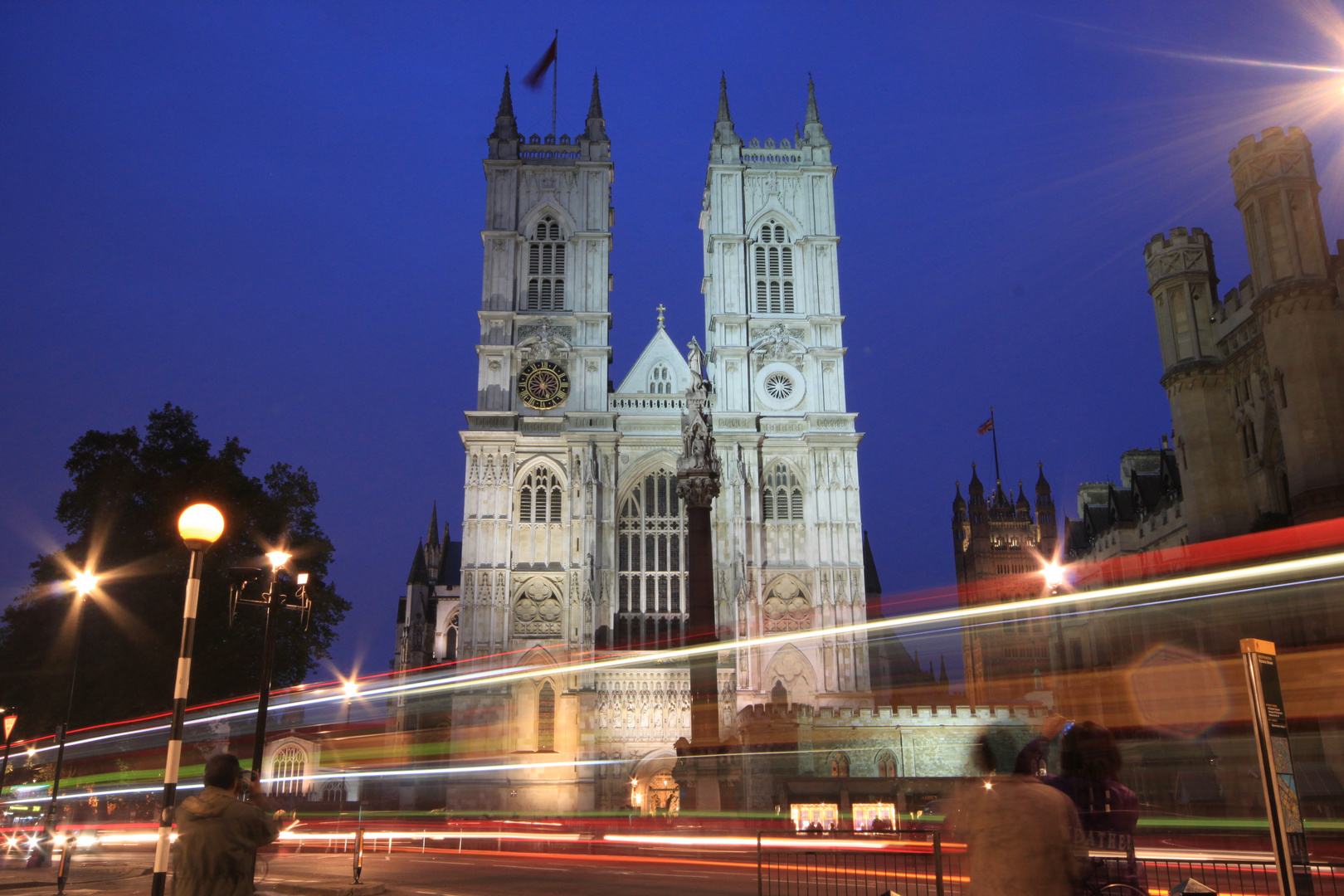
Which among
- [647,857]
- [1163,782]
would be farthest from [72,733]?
[1163,782]

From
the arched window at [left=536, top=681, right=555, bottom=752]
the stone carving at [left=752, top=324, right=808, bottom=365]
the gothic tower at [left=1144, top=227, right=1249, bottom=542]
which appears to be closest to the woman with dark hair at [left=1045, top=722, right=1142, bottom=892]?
the gothic tower at [left=1144, top=227, right=1249, bottom=542]

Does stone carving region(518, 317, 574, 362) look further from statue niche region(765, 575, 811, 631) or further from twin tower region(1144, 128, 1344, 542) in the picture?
twin tower region(1144, 128, 1344, 542)

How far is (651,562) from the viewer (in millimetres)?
43406

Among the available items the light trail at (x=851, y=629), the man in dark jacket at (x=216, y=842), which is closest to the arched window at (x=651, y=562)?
the light trail at (x=851, y=629)

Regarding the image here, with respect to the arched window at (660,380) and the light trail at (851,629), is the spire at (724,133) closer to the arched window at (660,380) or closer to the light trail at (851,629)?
the arched window at (660,380)

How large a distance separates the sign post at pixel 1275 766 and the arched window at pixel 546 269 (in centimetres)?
4204

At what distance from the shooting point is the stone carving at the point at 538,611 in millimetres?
41781

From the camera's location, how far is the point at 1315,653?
18.9 metres

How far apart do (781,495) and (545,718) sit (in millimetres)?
13778

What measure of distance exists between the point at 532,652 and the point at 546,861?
23278mm

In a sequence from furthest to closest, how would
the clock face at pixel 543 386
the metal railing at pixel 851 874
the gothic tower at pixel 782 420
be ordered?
the clock face at pixel 543 386 → the gothic tower at pixel 782 420 → the metal railing at pixel 851 874

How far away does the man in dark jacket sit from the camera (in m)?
5.14

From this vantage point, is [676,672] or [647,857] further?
[676,672]

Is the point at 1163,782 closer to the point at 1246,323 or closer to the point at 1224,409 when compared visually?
the point at 1224,409
